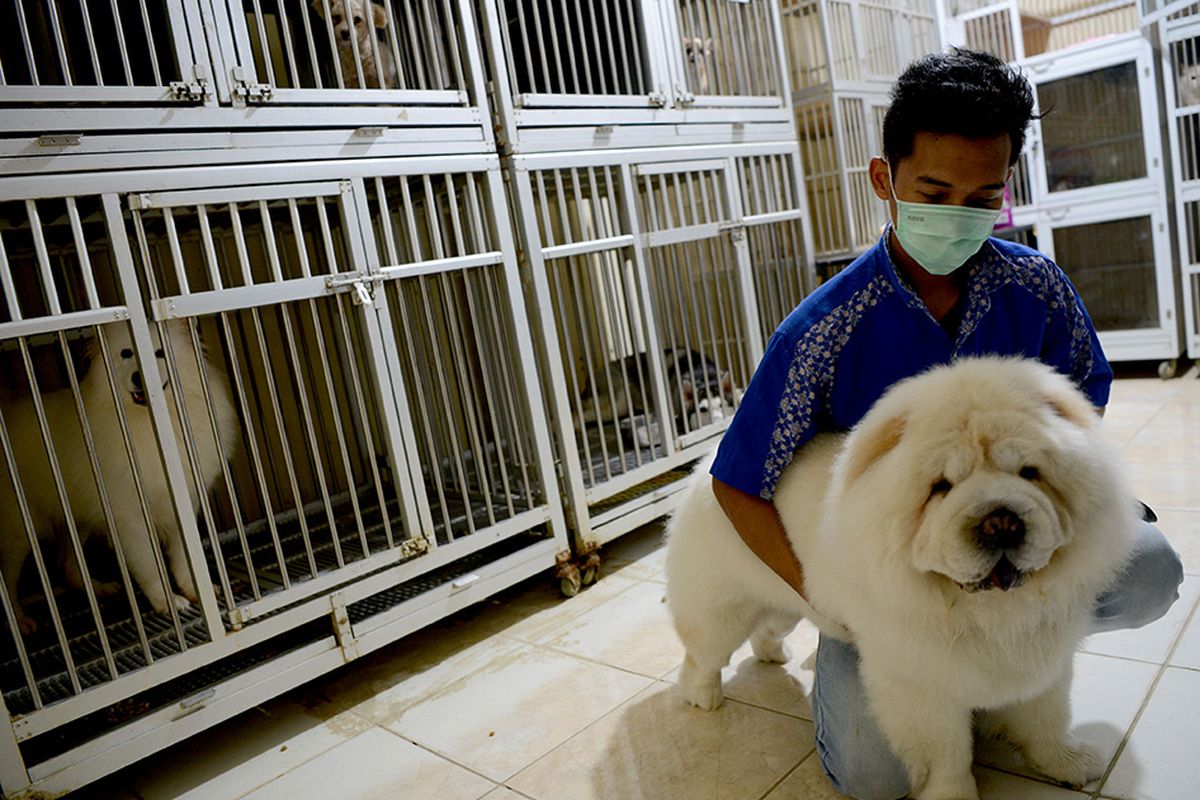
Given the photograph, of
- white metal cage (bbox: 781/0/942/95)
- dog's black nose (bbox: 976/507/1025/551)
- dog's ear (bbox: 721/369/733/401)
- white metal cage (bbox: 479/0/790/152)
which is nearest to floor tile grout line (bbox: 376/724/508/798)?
dog's black nose (bbox: 976/507/1025/551)

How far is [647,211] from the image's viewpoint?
2.98 m

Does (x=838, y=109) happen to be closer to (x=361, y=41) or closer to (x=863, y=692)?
(x=361, y=41)

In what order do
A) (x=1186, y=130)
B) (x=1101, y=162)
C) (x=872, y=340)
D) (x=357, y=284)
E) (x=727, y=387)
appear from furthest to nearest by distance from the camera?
(x=1101, y=162), (x=1186, y=130), (x=727, y=387), (x=357, y=284), (x=872, y=340)

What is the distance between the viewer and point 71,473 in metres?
2.30

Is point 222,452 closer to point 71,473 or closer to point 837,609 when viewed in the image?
point 71,473

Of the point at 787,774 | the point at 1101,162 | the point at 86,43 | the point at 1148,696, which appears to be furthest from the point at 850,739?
the point at 1101,162

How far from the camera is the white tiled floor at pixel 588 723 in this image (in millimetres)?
1558

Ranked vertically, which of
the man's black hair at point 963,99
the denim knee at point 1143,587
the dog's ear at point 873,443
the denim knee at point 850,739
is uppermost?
the man's black hair at point 963,99

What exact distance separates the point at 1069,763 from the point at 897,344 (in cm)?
81

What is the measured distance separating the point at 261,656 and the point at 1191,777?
214 cm

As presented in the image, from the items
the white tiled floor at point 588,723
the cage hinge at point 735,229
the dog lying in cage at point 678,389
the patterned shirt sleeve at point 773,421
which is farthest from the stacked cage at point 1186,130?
the patterned shirt sleeve at point 773,421

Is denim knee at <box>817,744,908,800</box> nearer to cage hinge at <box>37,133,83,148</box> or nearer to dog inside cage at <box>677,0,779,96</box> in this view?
cage hinge at <box>37,133,83,148</box>

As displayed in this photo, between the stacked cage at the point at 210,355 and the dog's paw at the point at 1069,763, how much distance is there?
1.58m

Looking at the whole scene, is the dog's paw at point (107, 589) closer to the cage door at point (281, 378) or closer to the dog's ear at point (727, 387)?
the cage door at point (281, 378)
